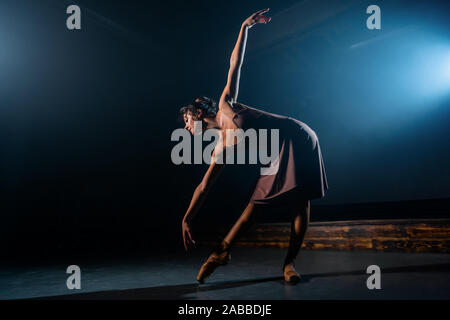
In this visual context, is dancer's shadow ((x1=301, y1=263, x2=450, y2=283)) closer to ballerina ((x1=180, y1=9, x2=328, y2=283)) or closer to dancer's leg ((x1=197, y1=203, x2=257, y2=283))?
ballerina ((x1=180, y1=9, x2=328, y2=283))

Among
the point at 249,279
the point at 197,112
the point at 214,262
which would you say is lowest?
the point at 249,279

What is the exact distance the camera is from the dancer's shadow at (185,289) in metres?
1.39

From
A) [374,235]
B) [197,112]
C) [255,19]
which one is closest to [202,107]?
[197,112]

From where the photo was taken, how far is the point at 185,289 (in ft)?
5.00

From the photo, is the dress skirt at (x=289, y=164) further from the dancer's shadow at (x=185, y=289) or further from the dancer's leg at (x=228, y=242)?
the dancer's shadow at (x=185, y=289)

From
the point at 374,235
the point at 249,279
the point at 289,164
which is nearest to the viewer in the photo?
the point at 289,164

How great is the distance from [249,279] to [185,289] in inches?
14.6

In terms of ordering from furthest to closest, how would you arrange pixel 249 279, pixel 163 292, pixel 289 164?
pixel 249 279 → pixel 289 164 → pixel 163 292

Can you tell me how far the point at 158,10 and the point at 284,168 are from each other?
357 centimetres

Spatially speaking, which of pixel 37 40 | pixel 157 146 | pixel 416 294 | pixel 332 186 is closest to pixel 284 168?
pixel 416 294

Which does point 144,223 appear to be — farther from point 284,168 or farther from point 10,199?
point 284,168

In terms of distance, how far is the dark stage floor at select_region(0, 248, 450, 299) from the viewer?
1338mm

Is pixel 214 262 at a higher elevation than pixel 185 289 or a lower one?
higher

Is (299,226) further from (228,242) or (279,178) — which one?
(228,242)
